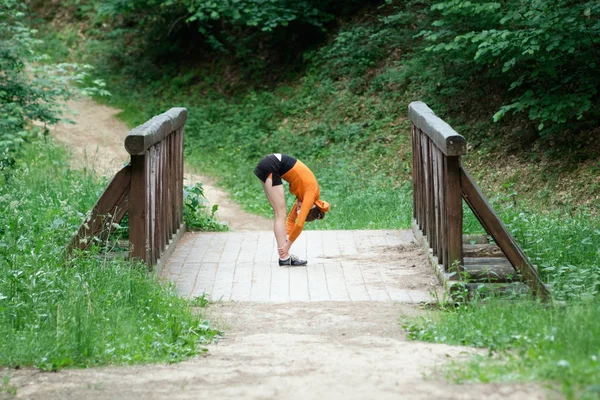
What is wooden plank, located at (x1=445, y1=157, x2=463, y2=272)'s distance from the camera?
687 centimetres

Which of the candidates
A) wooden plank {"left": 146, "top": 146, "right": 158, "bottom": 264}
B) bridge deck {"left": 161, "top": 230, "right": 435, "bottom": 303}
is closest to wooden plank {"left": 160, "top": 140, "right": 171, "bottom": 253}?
bridge deck {"left": 161, "top": 230, "right": 435, "bottom": 303}

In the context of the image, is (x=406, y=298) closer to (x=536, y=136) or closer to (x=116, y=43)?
(x=536, y=136)

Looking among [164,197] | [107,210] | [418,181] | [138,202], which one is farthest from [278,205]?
[418,181]

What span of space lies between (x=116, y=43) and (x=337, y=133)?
10626mm

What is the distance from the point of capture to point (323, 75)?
1956 cm

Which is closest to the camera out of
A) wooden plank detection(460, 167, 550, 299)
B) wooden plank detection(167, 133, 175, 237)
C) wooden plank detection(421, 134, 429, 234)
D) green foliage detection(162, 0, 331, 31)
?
wooden plank detection(460, 167, 550, 299)

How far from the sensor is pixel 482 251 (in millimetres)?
7719

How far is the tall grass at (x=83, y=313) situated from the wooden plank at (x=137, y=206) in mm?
248

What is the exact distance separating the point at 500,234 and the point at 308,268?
2.29 metres

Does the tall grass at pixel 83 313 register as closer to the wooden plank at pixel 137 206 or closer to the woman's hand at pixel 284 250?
the wooden plank at pixel 137 206

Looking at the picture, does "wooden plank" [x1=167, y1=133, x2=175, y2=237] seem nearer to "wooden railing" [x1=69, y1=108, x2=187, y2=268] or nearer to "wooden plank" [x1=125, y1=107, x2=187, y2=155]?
"wooden plank" [x1=125, y1=107, x2=187, y2=155]

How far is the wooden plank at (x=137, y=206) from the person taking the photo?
7.04 m

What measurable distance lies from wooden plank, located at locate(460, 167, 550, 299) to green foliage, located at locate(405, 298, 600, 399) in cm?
59

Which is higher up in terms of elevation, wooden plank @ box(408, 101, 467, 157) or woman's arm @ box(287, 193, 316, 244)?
wooden plank @ box(408, 101, 467, 157)
